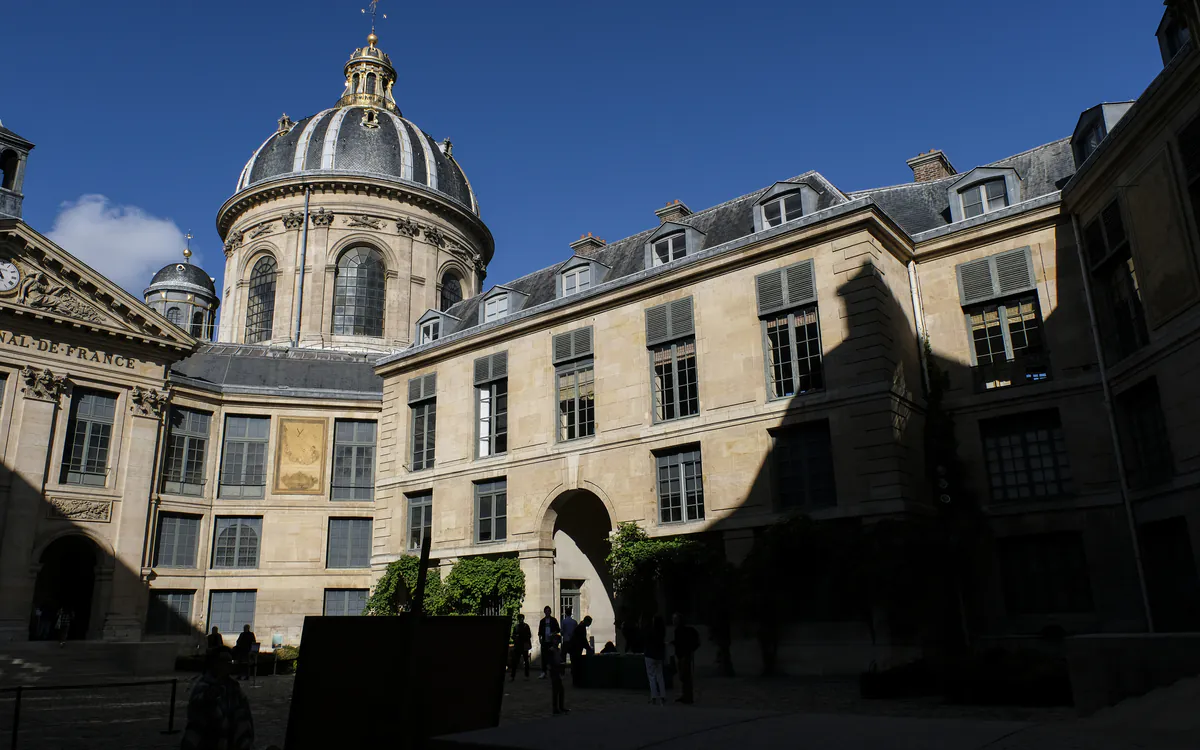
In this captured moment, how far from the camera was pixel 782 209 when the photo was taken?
2120 centimetres

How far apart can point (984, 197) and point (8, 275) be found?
1094 inches

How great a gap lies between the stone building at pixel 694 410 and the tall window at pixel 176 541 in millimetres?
101

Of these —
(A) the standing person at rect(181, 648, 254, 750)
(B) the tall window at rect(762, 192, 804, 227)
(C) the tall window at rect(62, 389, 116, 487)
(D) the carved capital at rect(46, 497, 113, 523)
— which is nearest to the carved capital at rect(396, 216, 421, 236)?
(C) the tall window at rect(62, 389, 116, 487)

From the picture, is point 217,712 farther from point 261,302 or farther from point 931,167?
point 261,302

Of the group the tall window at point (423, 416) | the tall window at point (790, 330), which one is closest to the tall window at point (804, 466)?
the tall window at point (790, 330)

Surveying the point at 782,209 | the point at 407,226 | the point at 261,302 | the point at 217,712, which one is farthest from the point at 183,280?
the point at 217,712

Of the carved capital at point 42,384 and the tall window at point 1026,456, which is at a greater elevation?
the carved capital at point 42,384

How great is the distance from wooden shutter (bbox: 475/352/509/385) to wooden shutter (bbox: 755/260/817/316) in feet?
27.0

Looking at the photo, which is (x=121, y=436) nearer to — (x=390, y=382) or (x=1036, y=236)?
(x=390, y=382)

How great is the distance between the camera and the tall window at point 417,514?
26516 millimetres

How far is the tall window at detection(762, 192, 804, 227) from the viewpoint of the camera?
69.1 feet

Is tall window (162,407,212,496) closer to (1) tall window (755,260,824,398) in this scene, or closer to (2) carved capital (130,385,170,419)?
(2) carved capital (130,385,170,419)

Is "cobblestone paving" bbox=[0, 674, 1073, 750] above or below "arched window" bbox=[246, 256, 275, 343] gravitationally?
below

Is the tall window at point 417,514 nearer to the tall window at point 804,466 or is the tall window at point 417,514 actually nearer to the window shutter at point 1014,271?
the tall window at point 804,466
